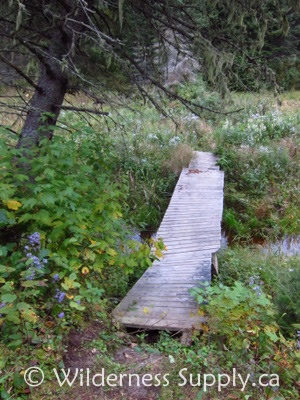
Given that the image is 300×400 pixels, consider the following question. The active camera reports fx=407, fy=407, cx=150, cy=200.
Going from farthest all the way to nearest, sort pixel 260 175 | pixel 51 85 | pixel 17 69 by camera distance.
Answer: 1. pixel 260 175
2. pixel 51 85
3. pixel 17 69

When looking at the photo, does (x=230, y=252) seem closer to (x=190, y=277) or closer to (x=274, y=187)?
(x=190, y=277)

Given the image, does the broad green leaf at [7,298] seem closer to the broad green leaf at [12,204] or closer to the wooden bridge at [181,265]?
the broad green leaf at [12,204]

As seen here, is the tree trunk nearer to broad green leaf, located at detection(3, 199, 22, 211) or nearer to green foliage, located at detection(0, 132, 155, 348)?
green foliage, located at detection(0, 132, 155, 348)

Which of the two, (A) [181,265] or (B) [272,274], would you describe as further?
(B) [272,274]

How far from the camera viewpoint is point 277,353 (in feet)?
10.5

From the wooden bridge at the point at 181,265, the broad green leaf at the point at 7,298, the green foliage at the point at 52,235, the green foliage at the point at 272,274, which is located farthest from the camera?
the wooden bridge at the point at 181,265

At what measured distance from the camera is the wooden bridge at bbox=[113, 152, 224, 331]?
14.1ft

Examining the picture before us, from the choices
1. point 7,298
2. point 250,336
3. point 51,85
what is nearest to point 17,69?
point 51,85

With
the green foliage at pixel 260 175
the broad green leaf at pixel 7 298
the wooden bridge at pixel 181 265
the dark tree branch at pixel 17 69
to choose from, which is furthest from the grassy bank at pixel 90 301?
the green foliage at pixel 260 175

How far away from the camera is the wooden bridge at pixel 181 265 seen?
4293 millimetres

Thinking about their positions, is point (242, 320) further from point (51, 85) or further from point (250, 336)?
point (51, 85)

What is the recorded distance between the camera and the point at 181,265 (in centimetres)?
540

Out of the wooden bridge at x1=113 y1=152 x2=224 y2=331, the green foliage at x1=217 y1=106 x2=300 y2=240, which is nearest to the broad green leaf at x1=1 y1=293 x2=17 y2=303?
the wooden bridge at x1=113 y1=152 x2=224 y2=331

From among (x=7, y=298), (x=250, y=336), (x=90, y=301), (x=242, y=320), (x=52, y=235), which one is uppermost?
(x=52, y=235)
